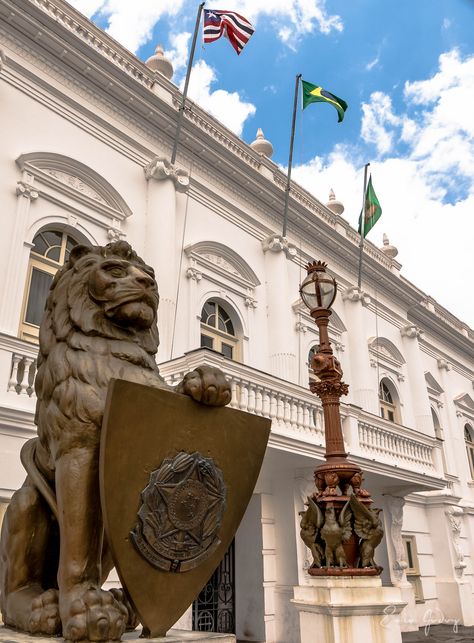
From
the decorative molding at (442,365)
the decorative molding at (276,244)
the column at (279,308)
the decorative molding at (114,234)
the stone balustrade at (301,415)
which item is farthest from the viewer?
the decorative molding at (442,365)

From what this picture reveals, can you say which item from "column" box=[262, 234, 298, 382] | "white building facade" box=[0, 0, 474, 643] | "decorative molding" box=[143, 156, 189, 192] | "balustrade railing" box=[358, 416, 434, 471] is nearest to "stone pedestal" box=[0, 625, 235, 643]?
"white building facade" box=[0, 0, 474, 643]

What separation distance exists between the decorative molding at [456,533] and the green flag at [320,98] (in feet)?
35.7

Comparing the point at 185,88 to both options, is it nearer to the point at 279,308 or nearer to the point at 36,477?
the point at 279,308

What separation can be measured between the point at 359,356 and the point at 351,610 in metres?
9.99

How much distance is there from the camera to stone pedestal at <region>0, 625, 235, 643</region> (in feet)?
6.06

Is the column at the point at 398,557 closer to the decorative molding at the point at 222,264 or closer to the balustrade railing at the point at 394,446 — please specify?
A: the balustrade railing at the point at 394,446

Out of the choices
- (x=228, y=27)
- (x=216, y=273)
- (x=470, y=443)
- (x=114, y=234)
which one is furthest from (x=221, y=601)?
(x=470, y=443)

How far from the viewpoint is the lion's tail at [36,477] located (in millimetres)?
2184

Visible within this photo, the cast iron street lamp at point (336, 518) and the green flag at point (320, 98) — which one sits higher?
the green flag at point (320, 98)

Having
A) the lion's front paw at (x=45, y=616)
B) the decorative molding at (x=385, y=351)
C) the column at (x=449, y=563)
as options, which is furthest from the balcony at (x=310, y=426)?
the lion's front paw at (x=45, y=616)

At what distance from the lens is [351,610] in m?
5.08

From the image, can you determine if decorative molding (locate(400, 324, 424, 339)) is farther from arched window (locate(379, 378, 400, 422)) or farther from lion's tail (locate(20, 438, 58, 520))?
lion's tail (locate(20, 438, 58, 520))

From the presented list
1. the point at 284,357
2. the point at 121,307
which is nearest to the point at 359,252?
the point at 284,357

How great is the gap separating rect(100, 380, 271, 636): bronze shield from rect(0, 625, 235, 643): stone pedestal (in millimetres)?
65
